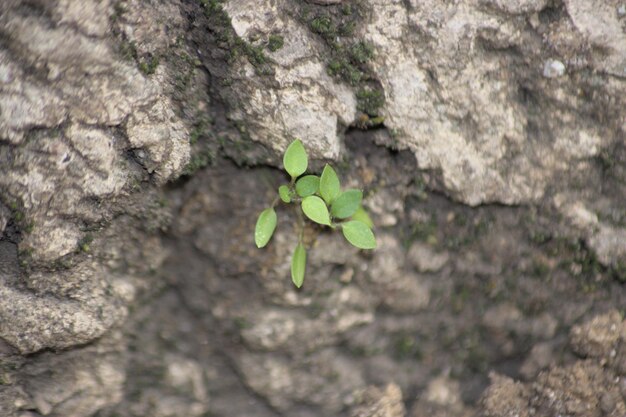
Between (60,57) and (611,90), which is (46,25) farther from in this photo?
(611,90)

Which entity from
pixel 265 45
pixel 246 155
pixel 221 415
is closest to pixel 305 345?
pixel 221 415

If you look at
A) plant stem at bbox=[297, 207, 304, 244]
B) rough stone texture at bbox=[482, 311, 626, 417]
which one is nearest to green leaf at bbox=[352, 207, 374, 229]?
plant stem at bbox=[297, 207, 304, 244]

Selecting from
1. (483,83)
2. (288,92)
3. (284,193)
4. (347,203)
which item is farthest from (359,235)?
(483,83)

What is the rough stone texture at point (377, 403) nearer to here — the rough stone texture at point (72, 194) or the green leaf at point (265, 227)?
the green leaf at point (265, 227)

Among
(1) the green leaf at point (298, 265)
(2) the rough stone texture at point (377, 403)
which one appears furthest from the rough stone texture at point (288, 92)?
(2) the rough stone texture at point (377, 403)

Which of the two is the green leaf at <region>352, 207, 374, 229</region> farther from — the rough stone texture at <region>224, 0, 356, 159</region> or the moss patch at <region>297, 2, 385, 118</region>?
the moss patch at <region>297, 2, 385, 118</region>
